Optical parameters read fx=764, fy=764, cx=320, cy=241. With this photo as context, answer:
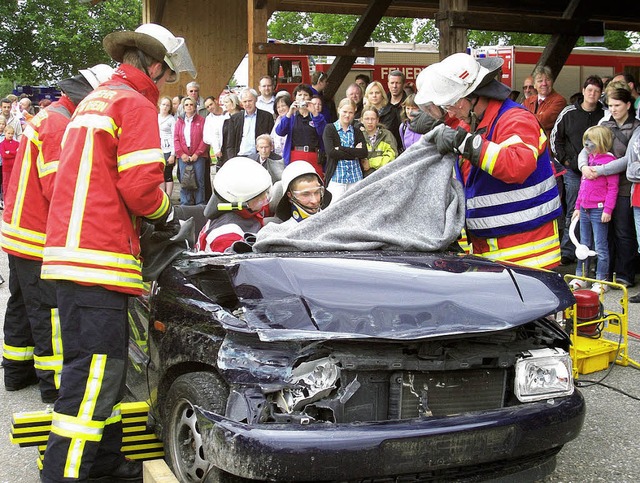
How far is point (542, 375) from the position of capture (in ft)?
10.5

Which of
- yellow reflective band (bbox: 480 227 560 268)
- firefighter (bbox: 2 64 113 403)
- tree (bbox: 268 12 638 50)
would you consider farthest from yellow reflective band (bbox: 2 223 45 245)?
tree (bbox: 268 12 638 50)

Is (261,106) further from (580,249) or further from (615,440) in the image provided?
(615,440)

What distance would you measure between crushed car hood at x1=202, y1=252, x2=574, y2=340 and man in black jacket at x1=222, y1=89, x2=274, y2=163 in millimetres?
7847

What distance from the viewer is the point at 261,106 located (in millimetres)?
11695

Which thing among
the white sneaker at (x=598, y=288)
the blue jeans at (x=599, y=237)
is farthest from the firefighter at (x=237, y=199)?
the blue jeans at (x=599, y=237)

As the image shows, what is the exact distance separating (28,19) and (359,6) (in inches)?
1382

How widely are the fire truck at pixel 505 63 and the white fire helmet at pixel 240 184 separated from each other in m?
12.4

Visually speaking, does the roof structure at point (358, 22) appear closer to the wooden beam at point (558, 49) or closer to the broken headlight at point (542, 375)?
the wooden beam at point (558, 49)

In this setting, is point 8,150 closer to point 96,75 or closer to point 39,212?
point 39,212

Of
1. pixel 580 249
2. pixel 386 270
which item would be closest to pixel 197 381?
pixel 386 270

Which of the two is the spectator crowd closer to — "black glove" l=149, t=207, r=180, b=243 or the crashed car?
"black glove" l=149, t=207, r=180, b=243

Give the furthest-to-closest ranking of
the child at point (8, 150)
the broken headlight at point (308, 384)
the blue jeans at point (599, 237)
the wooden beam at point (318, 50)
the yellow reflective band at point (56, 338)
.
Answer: the child at point (8, 150), the wooden beam at point (318, 50), the blue jeans at point (599, 237), the yellow reflective band at point (56, 338), the broken headlight at point (308, 384)

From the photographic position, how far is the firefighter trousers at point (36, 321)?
468 centimetres

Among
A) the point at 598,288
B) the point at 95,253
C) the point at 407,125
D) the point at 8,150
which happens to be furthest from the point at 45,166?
the point at 8,150
